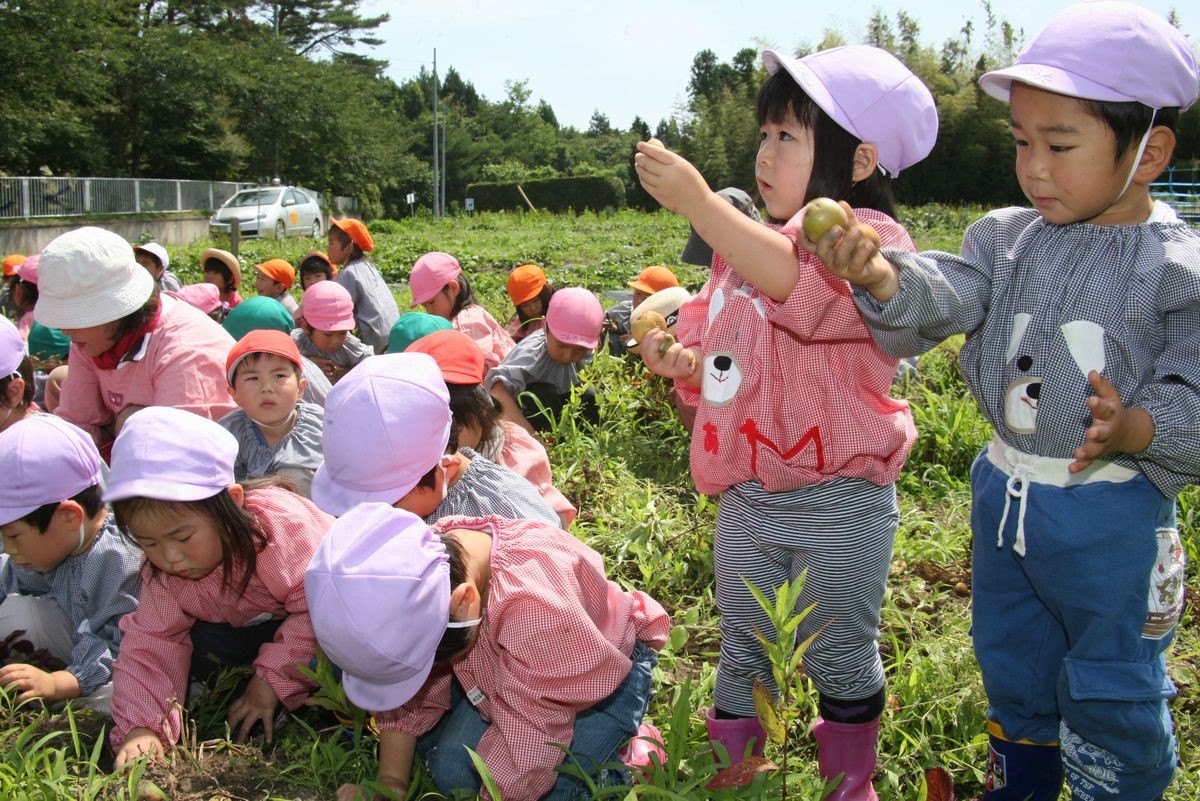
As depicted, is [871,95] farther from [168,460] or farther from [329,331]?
[329,331]

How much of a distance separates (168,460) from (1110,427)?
179cm

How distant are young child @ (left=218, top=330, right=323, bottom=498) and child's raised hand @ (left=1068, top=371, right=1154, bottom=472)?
2266 mm

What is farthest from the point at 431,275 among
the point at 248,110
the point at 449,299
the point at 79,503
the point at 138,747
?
the point at 248,110

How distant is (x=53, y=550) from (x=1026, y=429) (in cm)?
218

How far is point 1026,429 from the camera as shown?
1636mm

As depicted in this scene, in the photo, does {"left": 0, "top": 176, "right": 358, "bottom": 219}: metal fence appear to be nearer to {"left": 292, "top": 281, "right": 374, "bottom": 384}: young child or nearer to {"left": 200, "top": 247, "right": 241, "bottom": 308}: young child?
{"left": 200, "top": 247, "right": 241, "bottom": 308}: young child

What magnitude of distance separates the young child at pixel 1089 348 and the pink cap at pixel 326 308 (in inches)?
141

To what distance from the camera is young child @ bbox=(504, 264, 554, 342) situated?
203 inches

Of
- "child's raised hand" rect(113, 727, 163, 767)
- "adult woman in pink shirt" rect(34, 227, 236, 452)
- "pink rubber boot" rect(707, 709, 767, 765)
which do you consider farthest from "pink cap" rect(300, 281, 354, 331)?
"pink rubber boot" rect(707, 709, 767, 765)

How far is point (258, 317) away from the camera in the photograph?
4.42 m

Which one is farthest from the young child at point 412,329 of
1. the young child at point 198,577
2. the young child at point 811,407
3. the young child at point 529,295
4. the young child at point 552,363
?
the young child at point 811,407

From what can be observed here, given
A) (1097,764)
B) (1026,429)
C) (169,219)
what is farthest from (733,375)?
(169,219)

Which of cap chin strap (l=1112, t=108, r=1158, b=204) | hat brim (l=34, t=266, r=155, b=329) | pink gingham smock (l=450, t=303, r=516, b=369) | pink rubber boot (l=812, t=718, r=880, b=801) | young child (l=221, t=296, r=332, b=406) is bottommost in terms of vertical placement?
pink rubber boot (l=812, t=718, r=880, b=801)

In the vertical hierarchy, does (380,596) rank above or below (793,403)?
below
